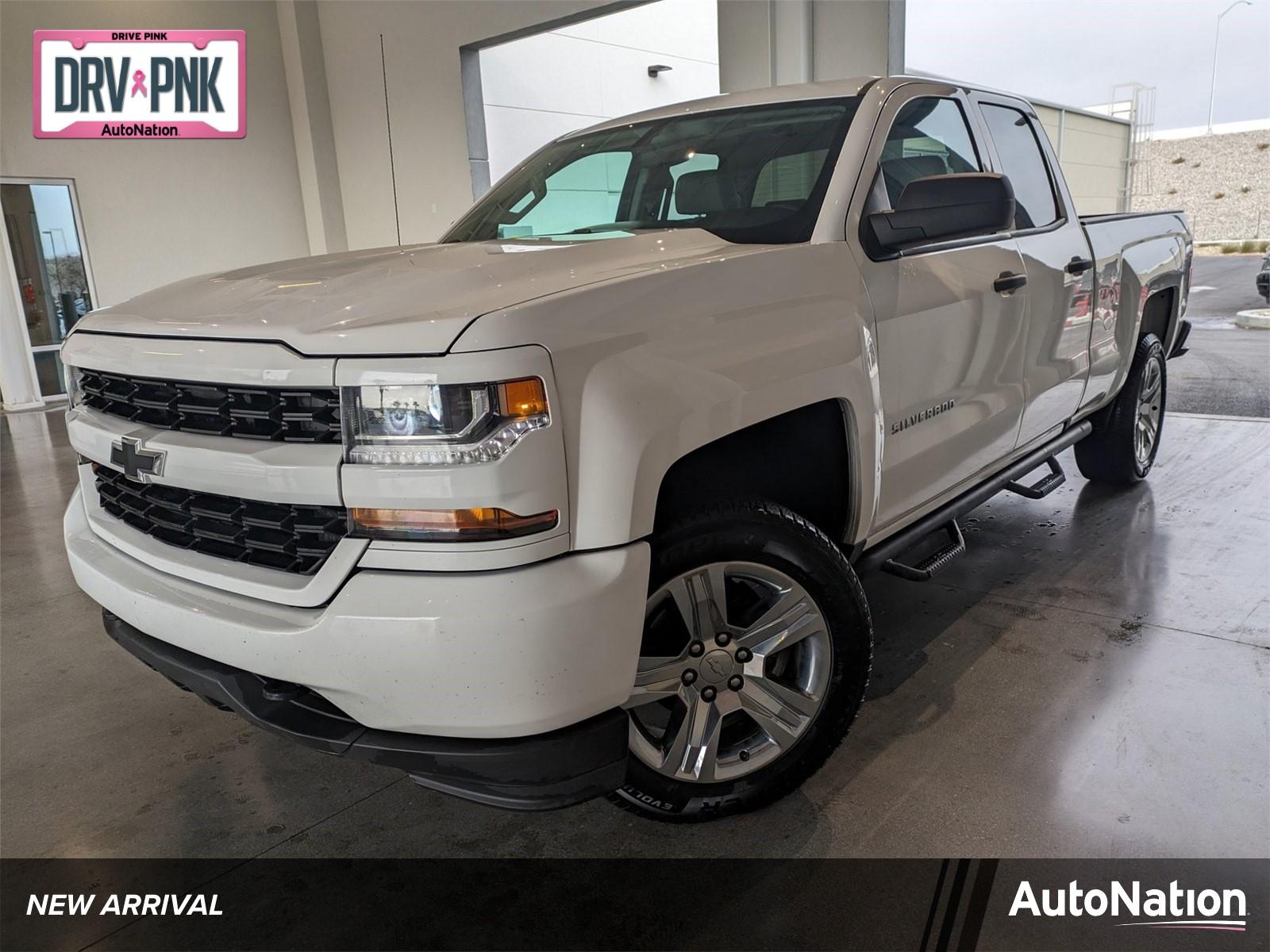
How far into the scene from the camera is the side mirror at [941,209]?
7.46ft

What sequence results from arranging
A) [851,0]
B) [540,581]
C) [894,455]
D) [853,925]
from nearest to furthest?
[540,581] < [853,925] < [894,455] < [851,0]

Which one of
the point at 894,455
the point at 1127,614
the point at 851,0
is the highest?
the point at 851,0

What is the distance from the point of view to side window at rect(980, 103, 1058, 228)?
3273 mm

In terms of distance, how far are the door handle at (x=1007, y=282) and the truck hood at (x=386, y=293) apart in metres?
1.07

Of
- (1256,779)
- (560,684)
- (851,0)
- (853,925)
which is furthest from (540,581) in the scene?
(851,0)

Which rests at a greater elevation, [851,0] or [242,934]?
[851,0]

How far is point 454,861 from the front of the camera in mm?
2119

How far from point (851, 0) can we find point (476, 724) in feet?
→ 21.4

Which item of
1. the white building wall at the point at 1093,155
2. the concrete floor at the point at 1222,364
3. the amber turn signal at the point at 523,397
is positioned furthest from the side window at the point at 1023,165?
the white building wall at the point at 1093,155

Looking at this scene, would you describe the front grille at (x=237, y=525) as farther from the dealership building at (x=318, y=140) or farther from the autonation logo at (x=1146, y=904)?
the dealership building at (x=318, y=140)

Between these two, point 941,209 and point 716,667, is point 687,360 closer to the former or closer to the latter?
point 716,667

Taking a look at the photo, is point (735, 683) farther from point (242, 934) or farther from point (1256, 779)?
point (1256, 779)

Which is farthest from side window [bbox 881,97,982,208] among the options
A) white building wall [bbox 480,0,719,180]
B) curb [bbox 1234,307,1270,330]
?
curb [bbox 1234,307,1270,330]

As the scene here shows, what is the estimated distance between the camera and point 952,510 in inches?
114
